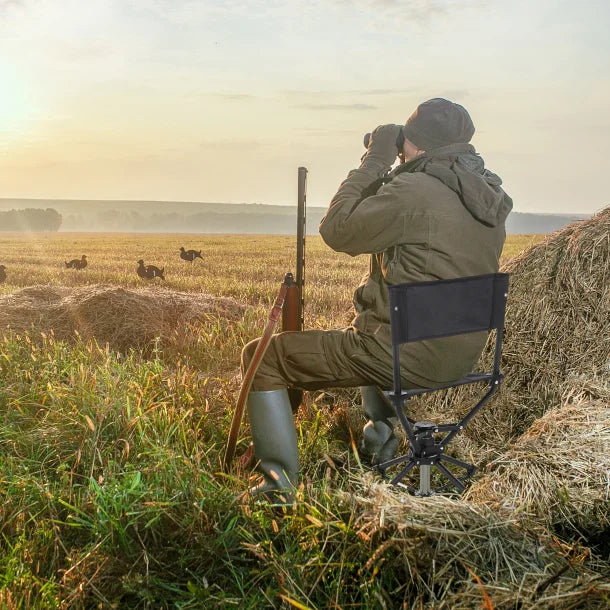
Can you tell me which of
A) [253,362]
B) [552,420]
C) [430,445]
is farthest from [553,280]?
[253,362]

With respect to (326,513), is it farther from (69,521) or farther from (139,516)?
(69,521)

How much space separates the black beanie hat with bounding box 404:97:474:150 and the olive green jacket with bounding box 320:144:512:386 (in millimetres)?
49

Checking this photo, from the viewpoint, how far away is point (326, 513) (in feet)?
9.29

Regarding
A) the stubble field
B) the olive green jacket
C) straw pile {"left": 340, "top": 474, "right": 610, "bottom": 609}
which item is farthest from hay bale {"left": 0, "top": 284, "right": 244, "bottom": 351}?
straw pile {"left": 340, "top": 474, "right": 610, "bottom": 609}

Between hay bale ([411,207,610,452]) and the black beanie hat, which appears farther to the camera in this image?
hay bale ([411,207,610,452])

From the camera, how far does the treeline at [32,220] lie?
9688 cm

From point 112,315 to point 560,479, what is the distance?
494 centimetres

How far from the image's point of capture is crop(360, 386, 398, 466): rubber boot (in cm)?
421

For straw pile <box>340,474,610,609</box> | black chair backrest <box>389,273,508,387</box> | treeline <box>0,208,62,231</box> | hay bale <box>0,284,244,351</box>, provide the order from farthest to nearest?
treeline <box>0,208,62,231</box> → hay bale <box>0,284,244,351</box> → black chair backrest <box>389,273,508,387</box> → straw pile <box>340,474,610,609</box>

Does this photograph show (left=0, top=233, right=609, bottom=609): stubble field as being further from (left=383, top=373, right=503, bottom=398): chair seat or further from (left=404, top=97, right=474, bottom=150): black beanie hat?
(left=404, top=97, right=474, bottom=150): black beanie hat

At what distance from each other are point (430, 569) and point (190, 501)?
1046mm

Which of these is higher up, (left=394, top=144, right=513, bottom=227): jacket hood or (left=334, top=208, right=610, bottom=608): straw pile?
(left=394, top=144, right=513, bottom=227): jacket hood

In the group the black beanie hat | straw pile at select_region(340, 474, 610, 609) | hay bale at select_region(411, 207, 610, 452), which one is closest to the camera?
straw pile at select_region(340, 474, 610, 609)

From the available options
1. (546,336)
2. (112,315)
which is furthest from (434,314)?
(112,315)
